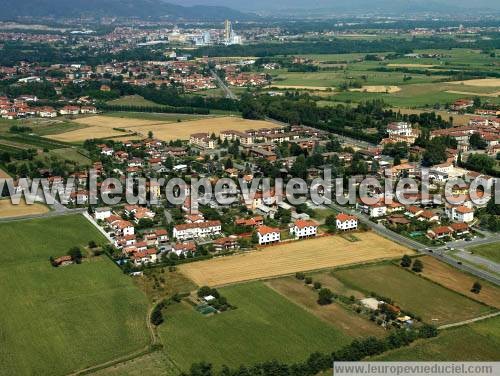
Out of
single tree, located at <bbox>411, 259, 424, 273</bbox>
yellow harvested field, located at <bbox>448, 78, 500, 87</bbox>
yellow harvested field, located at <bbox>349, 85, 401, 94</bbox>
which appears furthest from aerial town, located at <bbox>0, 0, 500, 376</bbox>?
yellow harvested field, located at <bbox>448, 78, 500, 87</bbox>

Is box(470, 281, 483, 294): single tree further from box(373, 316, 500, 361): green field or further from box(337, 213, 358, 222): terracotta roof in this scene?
box(337, 213, 358, 222): terracotta roof

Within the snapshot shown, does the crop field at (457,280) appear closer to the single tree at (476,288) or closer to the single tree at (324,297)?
the single tree at (476,288)

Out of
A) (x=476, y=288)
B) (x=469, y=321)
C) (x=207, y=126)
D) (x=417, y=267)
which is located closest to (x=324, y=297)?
(x=469, y=321)

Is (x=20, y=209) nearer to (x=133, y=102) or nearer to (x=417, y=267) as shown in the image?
(x=417, y=267)

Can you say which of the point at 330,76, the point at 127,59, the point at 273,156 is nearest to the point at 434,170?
the point at 273,156

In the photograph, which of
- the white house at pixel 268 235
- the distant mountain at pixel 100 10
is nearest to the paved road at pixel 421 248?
the white house at pixel 268 235
